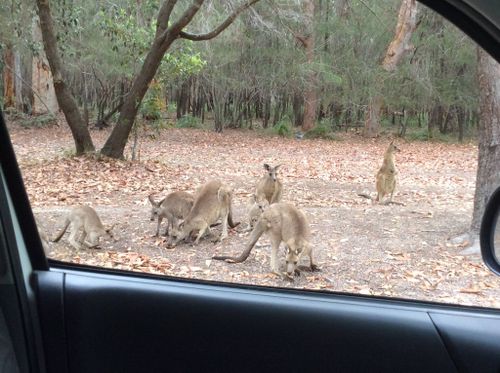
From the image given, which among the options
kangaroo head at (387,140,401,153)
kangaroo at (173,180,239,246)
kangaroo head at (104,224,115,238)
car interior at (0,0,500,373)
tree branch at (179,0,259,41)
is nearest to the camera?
car interior at (0,0,500,373)

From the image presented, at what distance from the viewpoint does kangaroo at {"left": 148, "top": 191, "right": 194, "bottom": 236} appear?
5.47m

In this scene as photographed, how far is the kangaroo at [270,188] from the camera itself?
22.8 feet

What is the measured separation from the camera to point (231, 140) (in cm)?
1486

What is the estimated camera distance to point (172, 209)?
5730 millimetres

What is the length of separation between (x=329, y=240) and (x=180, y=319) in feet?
10.5

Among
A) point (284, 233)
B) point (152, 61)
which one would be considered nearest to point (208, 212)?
point (284, 233)

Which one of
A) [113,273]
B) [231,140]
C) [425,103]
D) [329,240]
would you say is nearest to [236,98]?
[231,140]

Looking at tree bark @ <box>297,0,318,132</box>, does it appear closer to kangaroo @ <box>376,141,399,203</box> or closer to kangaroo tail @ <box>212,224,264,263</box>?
kangaroo @ <box>376,141,399,203</box>

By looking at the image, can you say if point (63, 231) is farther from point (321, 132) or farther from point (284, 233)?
point (321, 132)

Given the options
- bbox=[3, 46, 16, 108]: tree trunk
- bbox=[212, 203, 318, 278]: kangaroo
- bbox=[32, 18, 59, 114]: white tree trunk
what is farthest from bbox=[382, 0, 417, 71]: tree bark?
bbox=[32, 18, 59, 114]: white tree trunk

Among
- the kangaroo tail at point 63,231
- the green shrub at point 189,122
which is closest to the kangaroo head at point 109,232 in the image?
the kangaroo tail at point 63,231

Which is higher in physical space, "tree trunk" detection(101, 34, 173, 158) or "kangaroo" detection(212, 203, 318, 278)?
"tree trunk" detection(101, 34, 173, 158)

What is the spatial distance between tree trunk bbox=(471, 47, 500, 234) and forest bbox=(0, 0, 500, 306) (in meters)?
0.02

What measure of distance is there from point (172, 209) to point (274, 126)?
35.7 ft
